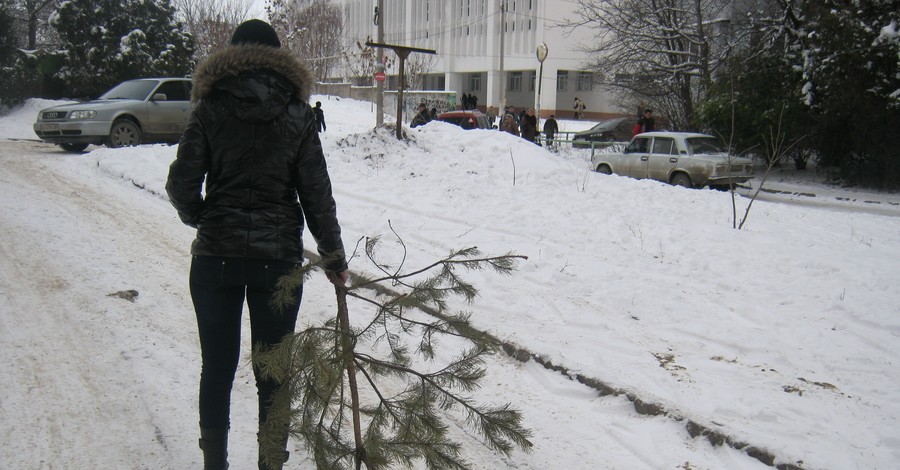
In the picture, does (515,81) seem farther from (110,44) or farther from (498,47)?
(110,44)

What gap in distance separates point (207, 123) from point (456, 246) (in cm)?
561

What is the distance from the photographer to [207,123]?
2.76 m

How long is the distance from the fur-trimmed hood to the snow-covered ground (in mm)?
1074

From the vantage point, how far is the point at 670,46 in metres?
24.6

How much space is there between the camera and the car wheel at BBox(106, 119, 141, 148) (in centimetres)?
1552

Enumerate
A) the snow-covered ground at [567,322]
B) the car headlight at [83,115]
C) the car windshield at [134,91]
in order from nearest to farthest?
the snow-covered ground at [567,322]
the car headlight at [83,115]
the car windshield at [134,91]

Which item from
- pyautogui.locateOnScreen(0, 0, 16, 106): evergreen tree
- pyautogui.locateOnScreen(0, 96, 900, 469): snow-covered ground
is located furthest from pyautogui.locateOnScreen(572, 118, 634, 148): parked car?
pyautogui.locateOnScreen(0, 0, 16, 106): evergreen tree

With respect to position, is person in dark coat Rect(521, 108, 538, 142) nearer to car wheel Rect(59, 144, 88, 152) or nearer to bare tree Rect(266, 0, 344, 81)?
car wheel Rect(59, 144, 88, 152)

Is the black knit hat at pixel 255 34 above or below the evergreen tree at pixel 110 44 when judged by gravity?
below

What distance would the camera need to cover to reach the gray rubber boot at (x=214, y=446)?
9.98ft

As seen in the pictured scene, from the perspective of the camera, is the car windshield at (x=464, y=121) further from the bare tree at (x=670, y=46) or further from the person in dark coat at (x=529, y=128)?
the bare tree at (x=670, y=46)

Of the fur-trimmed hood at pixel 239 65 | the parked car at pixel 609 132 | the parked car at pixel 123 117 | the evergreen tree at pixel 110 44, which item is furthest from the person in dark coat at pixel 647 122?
the fur-trimmed hood at pixel 239 65

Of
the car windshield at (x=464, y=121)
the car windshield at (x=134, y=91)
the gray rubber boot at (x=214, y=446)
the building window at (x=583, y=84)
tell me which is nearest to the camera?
A: the gray rubber boot at (x=214, y=446)

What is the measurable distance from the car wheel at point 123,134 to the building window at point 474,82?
171ft
